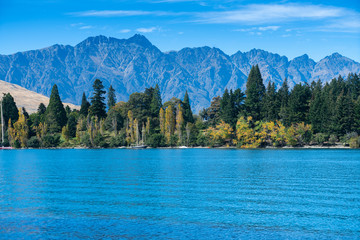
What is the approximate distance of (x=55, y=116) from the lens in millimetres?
161875

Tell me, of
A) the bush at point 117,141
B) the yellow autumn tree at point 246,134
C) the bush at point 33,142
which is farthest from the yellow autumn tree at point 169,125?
the bush at point 33,142

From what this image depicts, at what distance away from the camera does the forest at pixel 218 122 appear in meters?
122

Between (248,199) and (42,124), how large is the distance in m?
144

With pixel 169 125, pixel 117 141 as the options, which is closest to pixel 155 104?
pixel 169 125

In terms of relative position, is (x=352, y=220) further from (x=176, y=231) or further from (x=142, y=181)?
(x=142, y=181)

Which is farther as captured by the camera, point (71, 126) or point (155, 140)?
point (71, 126)

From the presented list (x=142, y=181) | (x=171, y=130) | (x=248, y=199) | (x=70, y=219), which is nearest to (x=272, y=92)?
(x=171, y=130)

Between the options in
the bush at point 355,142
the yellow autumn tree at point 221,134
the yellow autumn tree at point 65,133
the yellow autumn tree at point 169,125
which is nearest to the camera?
the bush at point 355,142

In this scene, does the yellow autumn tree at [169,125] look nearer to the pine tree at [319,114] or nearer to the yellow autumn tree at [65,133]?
the yellow autumn tree at [65,133]

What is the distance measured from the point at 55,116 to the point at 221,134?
6928 centimetres

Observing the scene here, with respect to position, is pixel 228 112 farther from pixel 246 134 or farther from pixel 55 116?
pixel 55 116

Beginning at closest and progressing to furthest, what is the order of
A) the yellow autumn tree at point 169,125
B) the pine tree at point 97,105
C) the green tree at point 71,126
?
the yellow autumn tree at point 169,125 < the green tree at point 71,126 < the pine tree at point 97,105

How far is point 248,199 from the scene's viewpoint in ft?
107

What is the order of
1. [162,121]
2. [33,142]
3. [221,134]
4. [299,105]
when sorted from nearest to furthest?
[299,105], [221,134], [162,121], [33,142]
